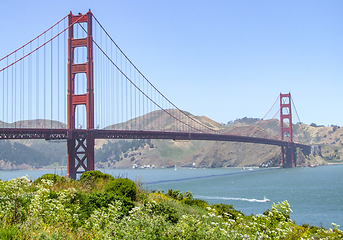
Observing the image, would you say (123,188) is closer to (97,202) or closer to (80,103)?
(97,202)

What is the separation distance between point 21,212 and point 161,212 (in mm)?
3959

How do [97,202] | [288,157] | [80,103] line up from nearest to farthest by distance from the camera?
1. [97,202]
2. [80,103]
3. [288,157]

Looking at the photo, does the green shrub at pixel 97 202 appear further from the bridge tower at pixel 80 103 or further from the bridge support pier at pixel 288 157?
the bridge support pier at pixel 288 157

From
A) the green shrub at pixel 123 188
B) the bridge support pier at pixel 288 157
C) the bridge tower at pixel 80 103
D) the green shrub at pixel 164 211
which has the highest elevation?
the bridge tower at pixel 80 103

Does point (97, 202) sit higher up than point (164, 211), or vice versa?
point (97, 202)

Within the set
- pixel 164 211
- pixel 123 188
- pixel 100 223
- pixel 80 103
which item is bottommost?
pixel 164 211

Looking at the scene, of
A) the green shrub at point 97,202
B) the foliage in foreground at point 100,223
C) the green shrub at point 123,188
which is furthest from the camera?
the green shrub at point 123,188

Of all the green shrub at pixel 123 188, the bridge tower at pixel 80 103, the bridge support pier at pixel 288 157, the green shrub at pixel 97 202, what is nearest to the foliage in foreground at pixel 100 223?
the green shrub at pixel 97 202

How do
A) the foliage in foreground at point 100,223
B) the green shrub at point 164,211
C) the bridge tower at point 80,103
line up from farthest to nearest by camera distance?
the bridge tower at point 80,103, the green shrub at point 164,211, the foliage in foreground at point 100,223

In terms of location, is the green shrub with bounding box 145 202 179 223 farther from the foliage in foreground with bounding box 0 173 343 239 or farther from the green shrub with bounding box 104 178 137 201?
the green shrub with bounding box 104 178 137 201

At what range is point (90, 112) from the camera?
48594mm

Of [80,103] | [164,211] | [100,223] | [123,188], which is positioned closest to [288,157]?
[80,103]

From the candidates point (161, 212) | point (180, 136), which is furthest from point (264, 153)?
point (161, 212)

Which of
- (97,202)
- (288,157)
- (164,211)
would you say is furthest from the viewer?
(288,157)
